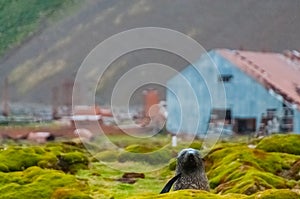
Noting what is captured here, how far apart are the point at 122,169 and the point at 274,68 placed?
242cm

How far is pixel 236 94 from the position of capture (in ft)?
27.7

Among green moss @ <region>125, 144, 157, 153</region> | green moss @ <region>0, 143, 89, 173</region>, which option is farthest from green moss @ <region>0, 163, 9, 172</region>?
green moss @ <region>125, 144, 157, 153</region>

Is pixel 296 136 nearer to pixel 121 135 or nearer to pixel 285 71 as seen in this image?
pixel 285 71

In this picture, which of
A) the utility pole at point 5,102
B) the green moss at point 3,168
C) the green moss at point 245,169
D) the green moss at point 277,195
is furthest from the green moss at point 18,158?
the green moss at point 277,195

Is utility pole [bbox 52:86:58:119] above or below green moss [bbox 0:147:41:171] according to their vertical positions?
above

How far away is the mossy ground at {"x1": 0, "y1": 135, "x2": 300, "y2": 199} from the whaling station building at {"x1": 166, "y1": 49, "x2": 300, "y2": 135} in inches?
12.0

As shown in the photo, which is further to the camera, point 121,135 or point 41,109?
point 121,135

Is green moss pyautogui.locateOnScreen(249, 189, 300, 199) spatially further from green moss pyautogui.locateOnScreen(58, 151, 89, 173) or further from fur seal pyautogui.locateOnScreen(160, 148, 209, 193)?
green moss pyautogui.locateOnScreen(58, 151, 89, 173)

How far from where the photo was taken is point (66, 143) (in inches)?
362

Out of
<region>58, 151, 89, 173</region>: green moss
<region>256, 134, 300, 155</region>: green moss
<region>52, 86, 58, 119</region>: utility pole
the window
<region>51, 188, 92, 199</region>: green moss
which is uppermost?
the window

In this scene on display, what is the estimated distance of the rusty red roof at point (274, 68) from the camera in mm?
8141

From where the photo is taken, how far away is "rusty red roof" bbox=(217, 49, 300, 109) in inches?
320

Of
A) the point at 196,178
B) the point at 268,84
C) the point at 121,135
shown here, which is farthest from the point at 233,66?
→ the point at 196,178

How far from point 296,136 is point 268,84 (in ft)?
2.68
